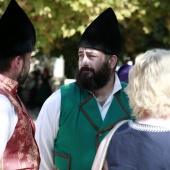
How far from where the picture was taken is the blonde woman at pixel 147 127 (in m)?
2.60

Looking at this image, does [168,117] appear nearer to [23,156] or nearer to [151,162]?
[151,162]

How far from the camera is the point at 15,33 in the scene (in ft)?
10.2

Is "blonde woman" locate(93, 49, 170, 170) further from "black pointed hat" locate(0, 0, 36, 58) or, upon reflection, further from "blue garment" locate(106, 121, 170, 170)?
"black pointed hat" locate(0, 0, 36, 58)

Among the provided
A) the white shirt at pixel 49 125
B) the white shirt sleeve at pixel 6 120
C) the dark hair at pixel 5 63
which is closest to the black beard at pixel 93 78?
the white shirt at pixel 49 125

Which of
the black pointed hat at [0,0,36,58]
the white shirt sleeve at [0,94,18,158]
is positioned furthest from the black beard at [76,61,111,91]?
the white shirt sleeve at [0,94,18,158]

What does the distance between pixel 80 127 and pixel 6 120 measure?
1.00 meters

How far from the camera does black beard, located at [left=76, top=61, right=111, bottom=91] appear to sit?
379 centimetres

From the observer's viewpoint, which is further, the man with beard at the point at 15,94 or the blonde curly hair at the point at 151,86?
the man with beard at the point at 15,94

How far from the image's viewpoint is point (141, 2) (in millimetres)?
10758

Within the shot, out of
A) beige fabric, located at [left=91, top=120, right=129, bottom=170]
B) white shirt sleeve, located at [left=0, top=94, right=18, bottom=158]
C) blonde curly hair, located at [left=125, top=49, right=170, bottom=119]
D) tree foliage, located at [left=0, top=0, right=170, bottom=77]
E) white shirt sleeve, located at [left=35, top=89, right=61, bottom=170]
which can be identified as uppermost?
blonde curly hair, located at [left=125, top=49, right=170, bottom=119]

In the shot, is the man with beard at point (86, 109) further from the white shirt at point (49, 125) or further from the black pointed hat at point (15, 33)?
the black pointed hat at point (15, 33)

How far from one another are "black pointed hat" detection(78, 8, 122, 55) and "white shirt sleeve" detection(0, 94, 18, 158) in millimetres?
1244

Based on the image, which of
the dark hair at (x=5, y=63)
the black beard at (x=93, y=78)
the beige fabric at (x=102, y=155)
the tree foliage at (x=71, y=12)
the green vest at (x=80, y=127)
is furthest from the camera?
the tree foliage at (x=71, y=12)

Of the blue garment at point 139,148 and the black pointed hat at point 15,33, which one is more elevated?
the black pointed hat at point 15,33
